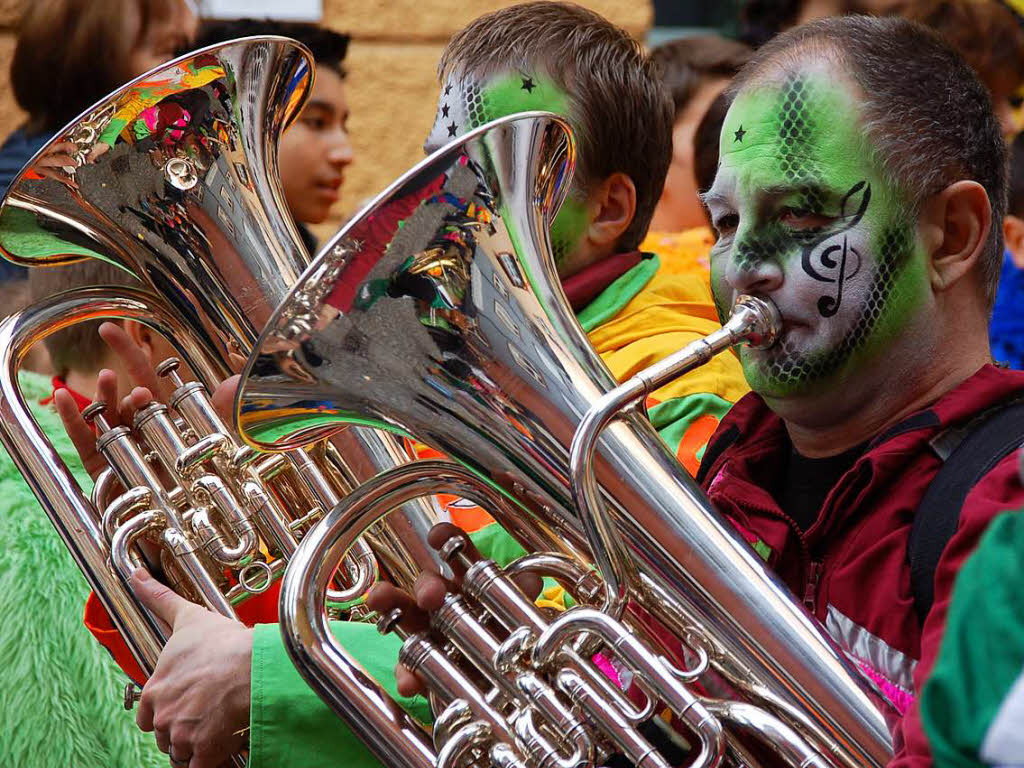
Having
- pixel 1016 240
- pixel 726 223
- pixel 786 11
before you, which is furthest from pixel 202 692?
pixel 786 11

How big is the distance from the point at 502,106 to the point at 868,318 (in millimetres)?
810

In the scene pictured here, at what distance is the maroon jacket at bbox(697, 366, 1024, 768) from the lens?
4.54 ft

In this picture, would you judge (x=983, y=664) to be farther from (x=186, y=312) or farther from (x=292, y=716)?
(x=186, y=312)

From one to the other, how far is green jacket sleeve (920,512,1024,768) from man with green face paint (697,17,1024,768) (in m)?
0.60

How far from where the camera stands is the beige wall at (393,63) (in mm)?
4695

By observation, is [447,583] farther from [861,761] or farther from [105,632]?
[105,632]

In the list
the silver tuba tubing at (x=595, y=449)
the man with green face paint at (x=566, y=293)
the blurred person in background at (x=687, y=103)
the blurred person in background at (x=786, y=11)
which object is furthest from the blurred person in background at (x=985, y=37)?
the silver tuba tubing at (x=595, y=449)

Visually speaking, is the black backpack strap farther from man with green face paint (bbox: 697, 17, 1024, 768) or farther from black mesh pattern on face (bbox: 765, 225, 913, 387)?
black mesh pattern on face (bbox: 765, 225, 913, 387)

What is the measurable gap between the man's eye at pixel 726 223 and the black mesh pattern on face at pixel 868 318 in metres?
0.17

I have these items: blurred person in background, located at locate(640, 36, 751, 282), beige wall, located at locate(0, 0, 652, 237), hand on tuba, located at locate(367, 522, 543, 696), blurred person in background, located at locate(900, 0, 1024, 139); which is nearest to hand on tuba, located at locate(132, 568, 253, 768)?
hand on tuba, located at locate(367, 522, 543, 696)

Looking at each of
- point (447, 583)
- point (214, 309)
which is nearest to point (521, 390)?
point (447, 583)

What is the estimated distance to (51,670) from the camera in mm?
2395

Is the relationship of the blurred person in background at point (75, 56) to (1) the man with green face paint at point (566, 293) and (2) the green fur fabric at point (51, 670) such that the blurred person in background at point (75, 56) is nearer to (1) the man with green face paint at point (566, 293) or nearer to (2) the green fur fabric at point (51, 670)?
(2) the green fur fabric at point (51, 670)

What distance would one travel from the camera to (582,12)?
2.44m
